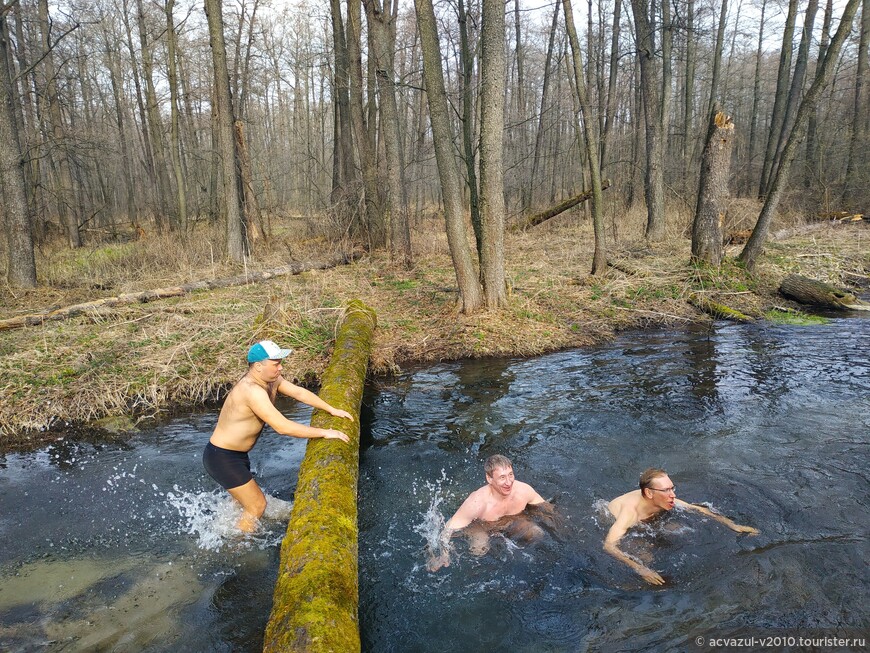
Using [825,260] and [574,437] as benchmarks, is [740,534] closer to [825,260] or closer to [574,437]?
[574,437]

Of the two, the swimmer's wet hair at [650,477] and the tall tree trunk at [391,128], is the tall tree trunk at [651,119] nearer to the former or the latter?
the tall tree trunk at [391,128]

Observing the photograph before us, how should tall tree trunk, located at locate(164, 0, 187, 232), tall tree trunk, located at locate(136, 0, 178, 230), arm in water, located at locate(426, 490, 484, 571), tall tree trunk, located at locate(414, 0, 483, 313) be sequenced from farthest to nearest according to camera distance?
tall tree trunk, located at locate(136, 0, 178, 230), tall tree trunk, located at locate(164, 0, 187, 232), tall tree trunk, located at locate(414, 0, 483, 313), arm in water, located at locate(426, 490, 484, 571)

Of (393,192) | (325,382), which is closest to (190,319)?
(325,382)

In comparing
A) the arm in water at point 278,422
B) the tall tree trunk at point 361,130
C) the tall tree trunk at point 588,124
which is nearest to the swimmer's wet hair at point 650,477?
the arm in water at point 278,422

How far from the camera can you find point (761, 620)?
345cm

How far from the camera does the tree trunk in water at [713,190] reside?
10758 millimetres

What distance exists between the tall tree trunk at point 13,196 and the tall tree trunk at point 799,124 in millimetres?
16168

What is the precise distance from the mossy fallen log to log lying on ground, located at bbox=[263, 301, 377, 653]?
8381mm

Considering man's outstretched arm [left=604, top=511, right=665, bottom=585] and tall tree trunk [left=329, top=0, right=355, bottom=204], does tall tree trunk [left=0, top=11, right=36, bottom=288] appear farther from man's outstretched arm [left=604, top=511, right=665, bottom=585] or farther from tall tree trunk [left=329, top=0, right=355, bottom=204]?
man's outstretched arm [left=604, top=511, right=665, bottom=585]

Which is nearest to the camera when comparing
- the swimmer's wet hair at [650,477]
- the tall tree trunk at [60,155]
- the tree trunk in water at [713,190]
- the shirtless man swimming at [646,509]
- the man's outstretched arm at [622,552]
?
the man's outstretched arm at [622,552]

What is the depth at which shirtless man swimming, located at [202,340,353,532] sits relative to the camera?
181 inches

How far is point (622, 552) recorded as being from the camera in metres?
4.27

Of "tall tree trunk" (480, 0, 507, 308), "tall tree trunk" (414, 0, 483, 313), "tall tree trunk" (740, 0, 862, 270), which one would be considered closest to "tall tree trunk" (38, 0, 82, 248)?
"tall tree trunk" (414, 0, 483, 313)

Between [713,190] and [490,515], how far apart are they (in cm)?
960
